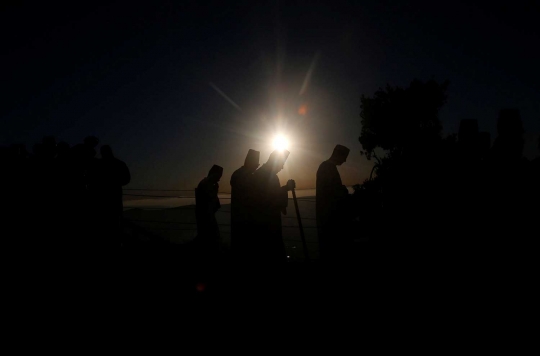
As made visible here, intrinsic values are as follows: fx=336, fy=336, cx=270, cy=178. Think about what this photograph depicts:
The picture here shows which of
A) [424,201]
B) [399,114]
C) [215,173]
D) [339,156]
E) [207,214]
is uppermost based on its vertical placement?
[399,114]

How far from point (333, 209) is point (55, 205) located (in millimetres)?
3832

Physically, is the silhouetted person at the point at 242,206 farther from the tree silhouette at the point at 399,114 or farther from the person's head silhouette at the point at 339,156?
the tree silhouette at the point at 399,114

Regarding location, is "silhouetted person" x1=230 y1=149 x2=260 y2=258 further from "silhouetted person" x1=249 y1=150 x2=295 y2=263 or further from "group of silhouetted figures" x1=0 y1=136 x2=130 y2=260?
"group of silhouetted figures" x1=0 y1=136 x2=130 y2=260

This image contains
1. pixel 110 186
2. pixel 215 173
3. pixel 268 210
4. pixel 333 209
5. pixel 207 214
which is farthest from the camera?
pixel 215 173

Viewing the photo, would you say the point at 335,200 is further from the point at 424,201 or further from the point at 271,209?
the point at 424,201

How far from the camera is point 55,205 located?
452 centimetres

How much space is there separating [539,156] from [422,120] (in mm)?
22917

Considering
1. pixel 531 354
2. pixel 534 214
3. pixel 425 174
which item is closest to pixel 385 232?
pixel 425 174

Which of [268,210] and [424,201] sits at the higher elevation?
[268,210]

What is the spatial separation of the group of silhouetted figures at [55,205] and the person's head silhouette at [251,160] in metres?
2.39

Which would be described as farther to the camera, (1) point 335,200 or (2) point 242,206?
(2) point 242,206

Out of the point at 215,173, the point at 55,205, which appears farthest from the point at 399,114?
the point at 55,205

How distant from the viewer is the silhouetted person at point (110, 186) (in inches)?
219

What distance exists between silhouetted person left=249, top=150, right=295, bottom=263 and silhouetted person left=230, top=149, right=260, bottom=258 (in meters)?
0.09
